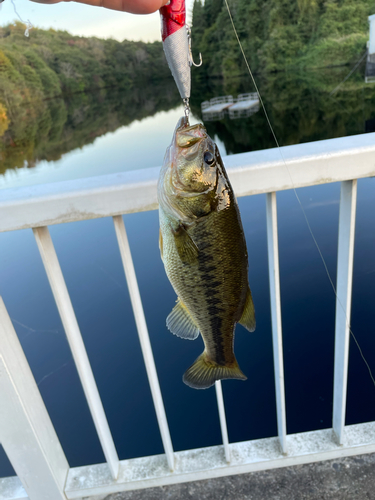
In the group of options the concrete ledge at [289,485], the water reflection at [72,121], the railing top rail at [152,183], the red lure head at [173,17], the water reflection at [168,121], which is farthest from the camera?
the water reflection at [72,121]

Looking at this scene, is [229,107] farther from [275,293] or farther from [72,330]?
[72,330]

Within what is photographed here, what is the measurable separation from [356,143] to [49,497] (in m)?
1.69

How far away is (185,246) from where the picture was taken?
685 mm

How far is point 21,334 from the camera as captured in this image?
15.7ft

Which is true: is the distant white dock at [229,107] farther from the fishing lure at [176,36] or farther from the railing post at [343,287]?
the fishing lure at [176,36]

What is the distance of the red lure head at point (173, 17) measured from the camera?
1.95ft

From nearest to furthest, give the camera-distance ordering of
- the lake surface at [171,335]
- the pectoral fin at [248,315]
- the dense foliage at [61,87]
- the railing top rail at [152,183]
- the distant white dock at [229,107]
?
1. the pectoral fin at [248,315]
2. the railing top rail at [152,183]
3. the lake surface at [171,335]
4. the dense foliage at [61,87]
5. the distant white dock at [229,107]

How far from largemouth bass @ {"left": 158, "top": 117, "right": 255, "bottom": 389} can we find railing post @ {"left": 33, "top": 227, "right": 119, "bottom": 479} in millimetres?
506

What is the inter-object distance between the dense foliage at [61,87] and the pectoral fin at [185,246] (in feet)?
55.1

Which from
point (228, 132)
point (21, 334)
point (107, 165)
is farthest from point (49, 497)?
point (228, 132)

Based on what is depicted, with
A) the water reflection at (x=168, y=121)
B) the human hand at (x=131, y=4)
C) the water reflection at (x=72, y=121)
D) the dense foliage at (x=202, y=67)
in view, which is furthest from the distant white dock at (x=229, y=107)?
the human hand at (x=131, y=4)

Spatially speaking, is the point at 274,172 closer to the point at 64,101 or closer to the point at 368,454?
the point at 368,454

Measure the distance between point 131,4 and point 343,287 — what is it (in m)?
1.03

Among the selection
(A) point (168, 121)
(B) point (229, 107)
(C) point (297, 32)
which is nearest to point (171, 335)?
(B) point (229, 107)
